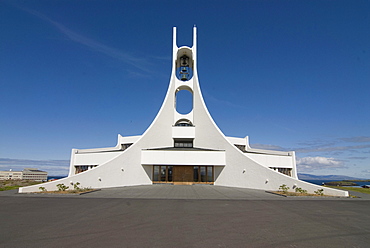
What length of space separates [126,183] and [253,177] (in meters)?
9.11

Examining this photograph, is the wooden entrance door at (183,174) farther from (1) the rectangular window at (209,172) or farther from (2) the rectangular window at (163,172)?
(1) the rectangular window at (209,172)

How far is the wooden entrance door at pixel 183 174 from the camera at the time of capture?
19.0m

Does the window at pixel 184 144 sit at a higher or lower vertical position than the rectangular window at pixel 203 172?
higher

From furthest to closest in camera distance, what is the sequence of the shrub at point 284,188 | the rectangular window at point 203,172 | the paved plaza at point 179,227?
the rectangular window at point 203,172
the shrub at point 284,188
the paved plaza at point 179,227

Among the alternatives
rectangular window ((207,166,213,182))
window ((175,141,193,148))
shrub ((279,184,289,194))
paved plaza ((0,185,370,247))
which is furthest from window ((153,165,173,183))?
Answer: paved plaza ((0,185,370,247))

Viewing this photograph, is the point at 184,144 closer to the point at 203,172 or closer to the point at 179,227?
the point at 203,172

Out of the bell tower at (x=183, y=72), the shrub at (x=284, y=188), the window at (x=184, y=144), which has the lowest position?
the shrub at (x=284, y=188)

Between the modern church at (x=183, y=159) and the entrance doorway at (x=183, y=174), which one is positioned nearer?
the modern church at (x=183, y=159)

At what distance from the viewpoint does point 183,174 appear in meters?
19.1

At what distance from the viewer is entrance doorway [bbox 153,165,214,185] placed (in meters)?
19.0

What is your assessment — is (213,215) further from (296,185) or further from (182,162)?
(182,162)

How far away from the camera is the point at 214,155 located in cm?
1841

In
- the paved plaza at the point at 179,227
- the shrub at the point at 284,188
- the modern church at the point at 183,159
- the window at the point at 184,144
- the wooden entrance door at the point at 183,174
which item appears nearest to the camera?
the paved plaza at the point at 179,227

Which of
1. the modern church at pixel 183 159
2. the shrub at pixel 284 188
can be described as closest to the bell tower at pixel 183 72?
A: the modern church at pixel 183 159
